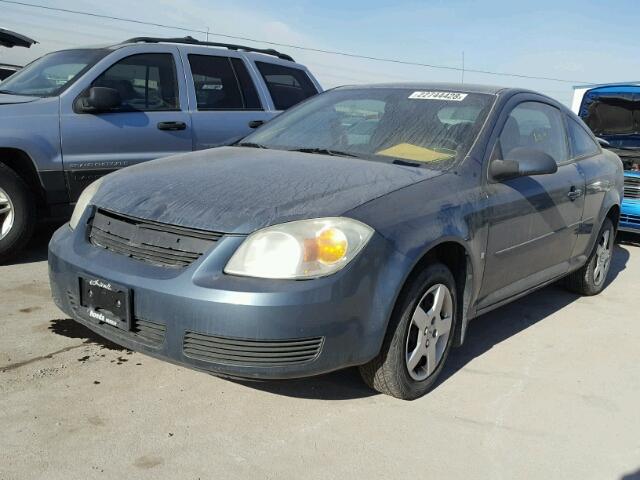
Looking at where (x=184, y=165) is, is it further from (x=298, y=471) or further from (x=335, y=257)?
(x=298, y=471)

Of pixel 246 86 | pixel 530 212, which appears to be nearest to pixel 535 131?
pixel 530 212

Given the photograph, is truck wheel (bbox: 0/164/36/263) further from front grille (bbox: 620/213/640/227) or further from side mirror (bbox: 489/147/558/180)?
front grille (bbox: 620/213/640/227)

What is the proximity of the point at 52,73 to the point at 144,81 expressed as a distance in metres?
0.78

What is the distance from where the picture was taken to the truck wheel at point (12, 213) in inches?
193

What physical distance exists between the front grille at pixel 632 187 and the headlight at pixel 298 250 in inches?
209

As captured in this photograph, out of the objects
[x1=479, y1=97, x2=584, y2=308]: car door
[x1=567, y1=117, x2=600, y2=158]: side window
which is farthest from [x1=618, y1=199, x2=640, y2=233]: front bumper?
[x1=479, y1=97, x2=584, y2=308]: car door

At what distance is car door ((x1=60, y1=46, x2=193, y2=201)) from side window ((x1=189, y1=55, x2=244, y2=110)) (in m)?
0.18

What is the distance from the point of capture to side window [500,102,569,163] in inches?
150

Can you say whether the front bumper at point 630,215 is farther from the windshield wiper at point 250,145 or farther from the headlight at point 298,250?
the headlight at point 298,250

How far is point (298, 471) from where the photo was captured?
252 centimetres

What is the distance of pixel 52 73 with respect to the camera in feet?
18.4

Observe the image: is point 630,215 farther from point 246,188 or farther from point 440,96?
point 246,188

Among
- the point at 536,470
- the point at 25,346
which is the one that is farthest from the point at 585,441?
the point at 25,346

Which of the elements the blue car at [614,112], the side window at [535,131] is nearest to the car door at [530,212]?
the side window at [535,131]
